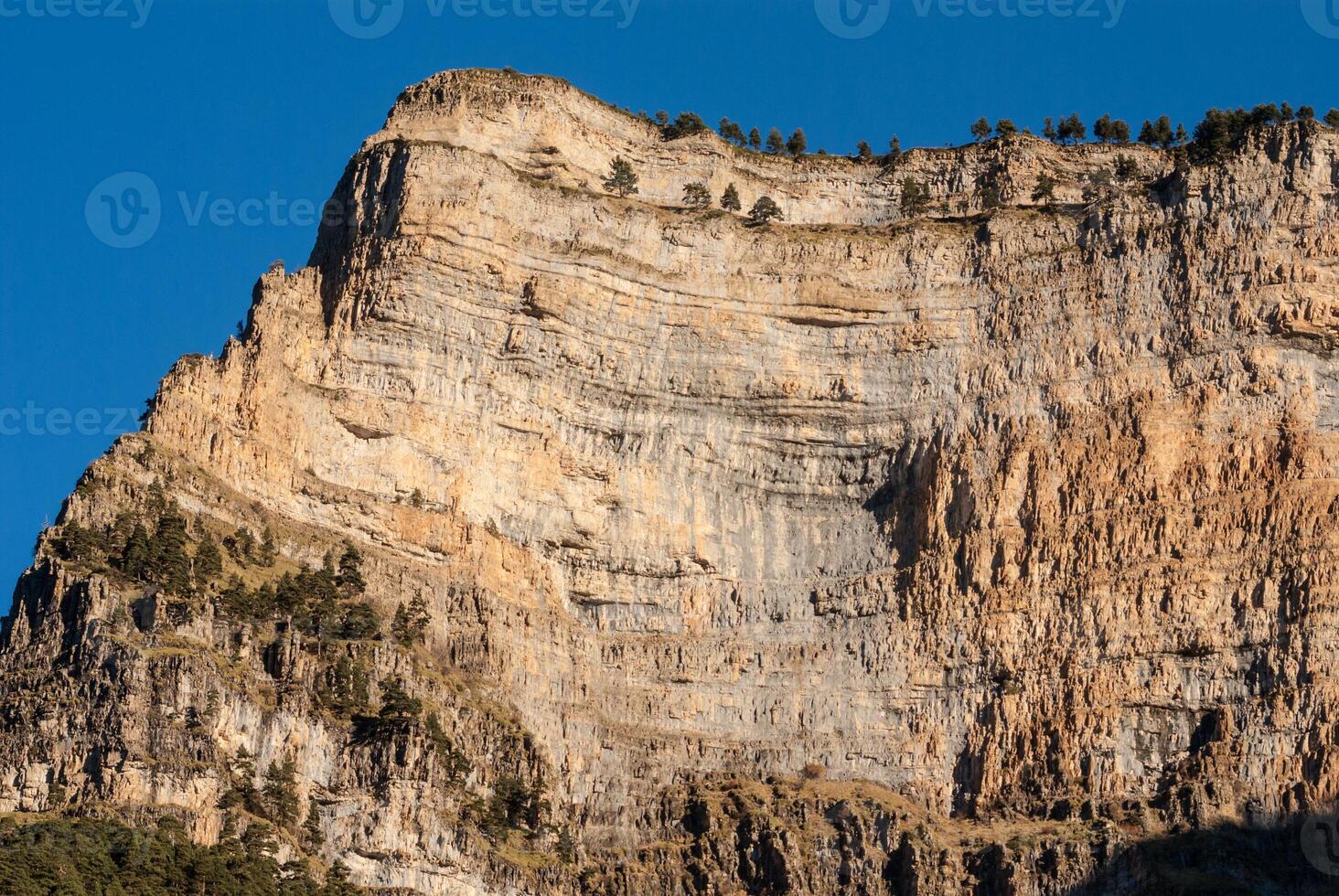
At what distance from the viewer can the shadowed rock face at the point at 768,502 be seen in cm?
12156

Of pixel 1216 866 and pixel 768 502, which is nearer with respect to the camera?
pixel 1216 866

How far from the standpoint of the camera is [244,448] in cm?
12794

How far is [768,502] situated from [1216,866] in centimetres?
2764

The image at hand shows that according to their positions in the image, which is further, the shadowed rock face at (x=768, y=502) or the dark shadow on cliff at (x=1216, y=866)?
the shadowed rock face at (x=768, y=502)

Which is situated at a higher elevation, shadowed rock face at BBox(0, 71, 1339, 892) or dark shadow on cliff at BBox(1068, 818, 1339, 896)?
shadowed rock face at BBox(0, 71, 1339, 892)

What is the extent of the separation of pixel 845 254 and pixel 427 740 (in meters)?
36.3

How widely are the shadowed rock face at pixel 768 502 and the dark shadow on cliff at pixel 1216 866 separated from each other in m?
0.89

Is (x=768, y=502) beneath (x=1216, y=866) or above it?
above

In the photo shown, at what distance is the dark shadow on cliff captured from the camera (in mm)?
118312

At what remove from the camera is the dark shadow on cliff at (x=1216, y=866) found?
118 m

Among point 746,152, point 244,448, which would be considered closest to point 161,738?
point 244,448

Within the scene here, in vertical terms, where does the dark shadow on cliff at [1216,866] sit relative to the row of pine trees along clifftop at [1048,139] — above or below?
below

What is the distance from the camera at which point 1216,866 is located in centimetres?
11950

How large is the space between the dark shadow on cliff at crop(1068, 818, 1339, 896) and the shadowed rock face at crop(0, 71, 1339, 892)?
894mm
